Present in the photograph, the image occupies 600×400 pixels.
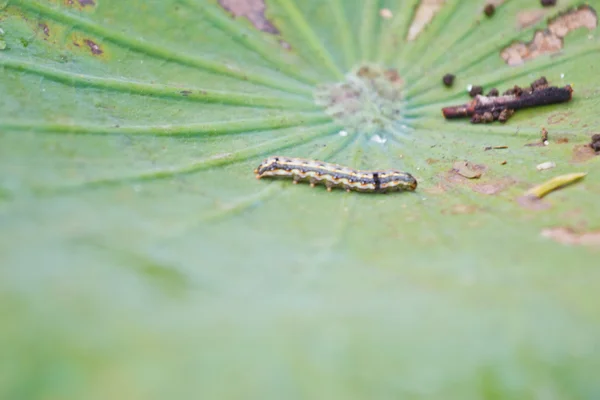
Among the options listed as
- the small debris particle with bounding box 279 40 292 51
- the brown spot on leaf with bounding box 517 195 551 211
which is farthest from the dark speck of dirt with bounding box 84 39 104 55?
the brown spot on leaf with bounding box 517 195 551 211

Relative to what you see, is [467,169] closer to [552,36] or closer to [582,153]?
[582,153]

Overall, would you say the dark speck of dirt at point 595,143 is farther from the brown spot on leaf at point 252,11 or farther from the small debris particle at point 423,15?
the brown spot on leaf at point 252,11

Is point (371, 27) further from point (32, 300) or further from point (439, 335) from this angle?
point (32, 300)

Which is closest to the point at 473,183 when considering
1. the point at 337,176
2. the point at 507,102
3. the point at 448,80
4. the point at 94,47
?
the point at 337,176

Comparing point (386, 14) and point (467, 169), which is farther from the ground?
point (386, 14)

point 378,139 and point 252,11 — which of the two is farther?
point 252,11

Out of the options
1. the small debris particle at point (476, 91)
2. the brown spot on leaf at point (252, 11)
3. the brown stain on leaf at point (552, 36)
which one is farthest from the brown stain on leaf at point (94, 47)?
the brown stain on leaf at point (552, 36)

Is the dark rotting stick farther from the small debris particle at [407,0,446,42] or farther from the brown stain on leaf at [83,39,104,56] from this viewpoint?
the brown stain on leaf at [83,39,104,56]

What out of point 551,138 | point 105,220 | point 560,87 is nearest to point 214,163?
point 105,220
